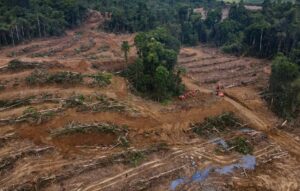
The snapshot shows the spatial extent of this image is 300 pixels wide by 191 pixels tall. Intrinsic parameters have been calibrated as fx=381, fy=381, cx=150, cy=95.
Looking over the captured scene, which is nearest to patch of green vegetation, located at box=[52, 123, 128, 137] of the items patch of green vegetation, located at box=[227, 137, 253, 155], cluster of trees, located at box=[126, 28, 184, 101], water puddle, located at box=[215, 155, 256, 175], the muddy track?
cluster of trees, located at box=[126, 28, 184, 101]

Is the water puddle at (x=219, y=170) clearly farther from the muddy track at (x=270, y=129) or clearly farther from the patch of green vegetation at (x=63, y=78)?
the patch of green vegetation at (x=63, y=78)

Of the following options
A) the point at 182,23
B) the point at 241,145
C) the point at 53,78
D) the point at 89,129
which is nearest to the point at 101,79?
the point at 53,78

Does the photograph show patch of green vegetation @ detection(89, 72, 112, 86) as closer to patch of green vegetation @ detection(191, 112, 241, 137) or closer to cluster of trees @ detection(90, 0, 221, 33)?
patch of green vegetation @ detection(191, 112, 241, 137)

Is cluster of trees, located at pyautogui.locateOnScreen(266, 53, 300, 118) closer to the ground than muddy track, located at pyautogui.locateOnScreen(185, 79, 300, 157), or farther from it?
farther from it

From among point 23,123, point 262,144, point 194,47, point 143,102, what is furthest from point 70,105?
point 194,47

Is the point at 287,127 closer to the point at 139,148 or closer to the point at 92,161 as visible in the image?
the point at 139,148

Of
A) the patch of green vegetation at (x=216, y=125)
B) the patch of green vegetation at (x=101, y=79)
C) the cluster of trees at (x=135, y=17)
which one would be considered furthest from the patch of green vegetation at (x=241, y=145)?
the cluster of trees at (x=135, y=17)
